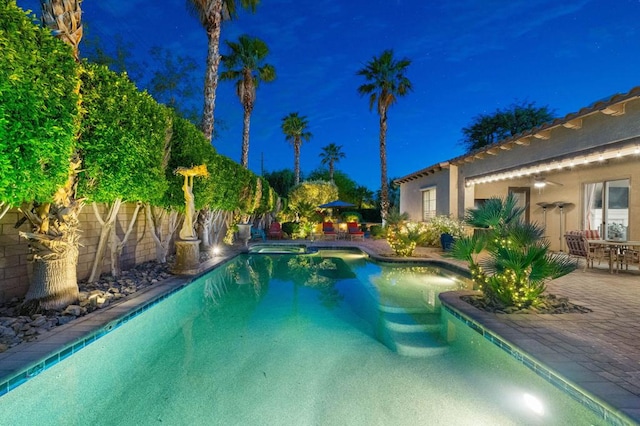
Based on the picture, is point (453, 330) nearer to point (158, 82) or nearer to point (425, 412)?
point (425, 412)

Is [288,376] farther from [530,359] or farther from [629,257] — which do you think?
[629,257]

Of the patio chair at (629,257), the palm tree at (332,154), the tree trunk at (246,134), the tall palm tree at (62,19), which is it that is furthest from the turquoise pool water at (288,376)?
the palm tree at (332,154)

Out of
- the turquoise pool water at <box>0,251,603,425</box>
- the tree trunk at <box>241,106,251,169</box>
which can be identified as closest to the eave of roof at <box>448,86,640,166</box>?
the turquoise pool water at <box>0,251,603,425</box>

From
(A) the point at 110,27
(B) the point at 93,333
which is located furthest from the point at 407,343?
(A) the point at 110,27

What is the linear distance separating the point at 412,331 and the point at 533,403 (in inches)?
84.8

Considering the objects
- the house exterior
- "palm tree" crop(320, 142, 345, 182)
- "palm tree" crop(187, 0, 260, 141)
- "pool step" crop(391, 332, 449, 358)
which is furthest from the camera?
"palm tree" crop(320, 142, 345, 182)

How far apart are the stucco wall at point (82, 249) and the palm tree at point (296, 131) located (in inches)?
1074

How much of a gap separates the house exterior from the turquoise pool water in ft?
16.5

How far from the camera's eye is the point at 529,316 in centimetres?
512

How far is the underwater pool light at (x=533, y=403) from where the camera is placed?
126 inches

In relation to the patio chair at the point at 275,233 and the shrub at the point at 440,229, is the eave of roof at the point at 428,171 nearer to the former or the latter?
the shrub at the point at 440,229

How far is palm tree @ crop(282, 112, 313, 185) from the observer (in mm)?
37406

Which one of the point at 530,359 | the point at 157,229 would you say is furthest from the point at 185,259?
the point at 530,359

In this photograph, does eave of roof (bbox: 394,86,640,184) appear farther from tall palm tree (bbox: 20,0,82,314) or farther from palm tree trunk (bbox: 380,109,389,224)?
tall palm tree (bbox: 20,0,82,314)
